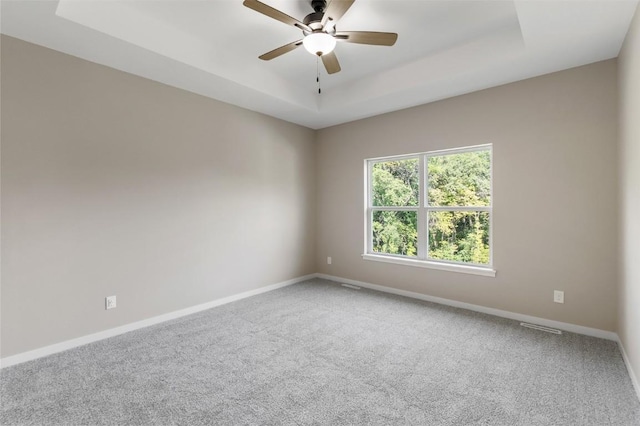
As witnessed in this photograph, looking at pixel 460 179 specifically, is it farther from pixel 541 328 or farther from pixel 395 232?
pixel 541 328

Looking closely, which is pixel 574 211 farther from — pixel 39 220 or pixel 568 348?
pixel 39 220

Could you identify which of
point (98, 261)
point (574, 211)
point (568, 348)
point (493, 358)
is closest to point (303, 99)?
point (98, 261)

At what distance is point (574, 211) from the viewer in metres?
2.92

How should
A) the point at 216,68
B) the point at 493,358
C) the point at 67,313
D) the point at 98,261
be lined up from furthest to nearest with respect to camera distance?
the point at 216,68 → the point at 98,261 → the point at 67,313 → the point at 493,358

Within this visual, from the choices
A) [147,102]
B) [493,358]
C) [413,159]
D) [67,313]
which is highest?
[147,102]

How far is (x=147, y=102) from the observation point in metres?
3.19

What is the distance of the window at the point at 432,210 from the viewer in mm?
3609

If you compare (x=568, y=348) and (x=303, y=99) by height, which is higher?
(x=303, y=99)

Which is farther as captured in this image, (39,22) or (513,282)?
(513,282)

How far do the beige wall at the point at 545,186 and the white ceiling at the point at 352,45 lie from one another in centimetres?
24

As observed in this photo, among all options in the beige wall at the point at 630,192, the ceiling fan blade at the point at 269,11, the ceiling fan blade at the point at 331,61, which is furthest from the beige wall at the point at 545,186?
the ceiling fan blade at the point at 269,11

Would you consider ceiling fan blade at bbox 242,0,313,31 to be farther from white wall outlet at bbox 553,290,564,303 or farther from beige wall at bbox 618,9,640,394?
white wall outlet at bbox 553,290,564,303

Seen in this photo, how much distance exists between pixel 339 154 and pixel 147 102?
2.73 m

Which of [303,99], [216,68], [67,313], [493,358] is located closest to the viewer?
[493,358]
